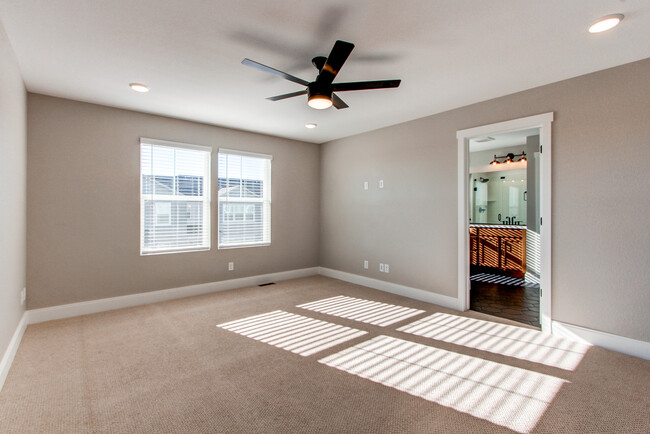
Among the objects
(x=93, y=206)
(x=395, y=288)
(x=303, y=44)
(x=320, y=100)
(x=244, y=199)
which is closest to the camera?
(x=303, y=44)

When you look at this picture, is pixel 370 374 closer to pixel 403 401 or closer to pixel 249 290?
pixel 403 401

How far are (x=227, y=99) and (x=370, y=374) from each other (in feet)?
10.6

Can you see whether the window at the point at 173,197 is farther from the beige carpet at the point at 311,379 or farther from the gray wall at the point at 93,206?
the beige carpet at the point at 311,379

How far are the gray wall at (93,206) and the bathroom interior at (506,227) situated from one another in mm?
4228

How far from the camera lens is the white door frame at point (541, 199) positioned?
3156 mm

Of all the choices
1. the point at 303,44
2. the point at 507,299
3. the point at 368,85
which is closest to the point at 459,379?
the point at 368,85

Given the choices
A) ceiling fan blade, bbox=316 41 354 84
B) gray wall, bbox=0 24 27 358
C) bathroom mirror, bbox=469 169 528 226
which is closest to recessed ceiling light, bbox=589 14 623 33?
ceiling fan blade, bbox=316 41 354 84

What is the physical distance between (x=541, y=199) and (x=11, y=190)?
195 inches

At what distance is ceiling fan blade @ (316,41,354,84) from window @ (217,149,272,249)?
287 centimetres

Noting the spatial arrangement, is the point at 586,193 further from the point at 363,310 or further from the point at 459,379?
the point at 363,310

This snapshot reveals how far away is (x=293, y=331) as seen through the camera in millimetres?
3221

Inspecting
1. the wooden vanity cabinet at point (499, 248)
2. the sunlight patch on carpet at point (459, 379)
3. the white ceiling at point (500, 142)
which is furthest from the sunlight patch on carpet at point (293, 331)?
the white ceiling at point (500, 142)

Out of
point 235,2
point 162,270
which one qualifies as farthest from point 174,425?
point 162,270

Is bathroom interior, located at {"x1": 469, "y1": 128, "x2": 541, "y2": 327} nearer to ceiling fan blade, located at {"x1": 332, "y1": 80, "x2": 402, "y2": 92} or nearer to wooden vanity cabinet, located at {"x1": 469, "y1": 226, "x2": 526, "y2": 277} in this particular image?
wooden vanity cabinet, located at {"x1": 469, "y1": 226, "x2": 526, "y2": 277}
